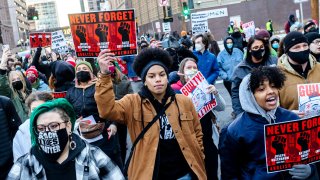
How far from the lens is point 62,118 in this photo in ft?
9.83

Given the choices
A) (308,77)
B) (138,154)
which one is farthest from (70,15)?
(308,77)

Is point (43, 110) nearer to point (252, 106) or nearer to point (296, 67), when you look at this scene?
point (252, 106)

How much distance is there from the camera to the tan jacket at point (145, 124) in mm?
3656

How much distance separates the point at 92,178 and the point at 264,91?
54.5 inches

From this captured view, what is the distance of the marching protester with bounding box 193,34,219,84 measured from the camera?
789 cm

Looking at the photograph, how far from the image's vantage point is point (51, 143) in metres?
2.86

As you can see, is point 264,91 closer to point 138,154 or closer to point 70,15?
point 138,154

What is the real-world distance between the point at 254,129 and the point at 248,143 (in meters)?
0.11

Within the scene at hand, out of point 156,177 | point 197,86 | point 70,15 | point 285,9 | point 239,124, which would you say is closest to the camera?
point 239,124

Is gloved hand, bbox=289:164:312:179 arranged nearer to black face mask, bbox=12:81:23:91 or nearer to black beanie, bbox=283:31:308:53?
black beanie, bbox=283:31:308:53

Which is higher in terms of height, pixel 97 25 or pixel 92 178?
pixel 97 25

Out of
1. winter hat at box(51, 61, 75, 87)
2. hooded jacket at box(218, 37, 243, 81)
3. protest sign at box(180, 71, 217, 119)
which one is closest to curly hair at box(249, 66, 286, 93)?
protest sign at box(180, 71, 217, 119)

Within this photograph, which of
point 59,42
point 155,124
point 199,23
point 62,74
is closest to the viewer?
point 155,124

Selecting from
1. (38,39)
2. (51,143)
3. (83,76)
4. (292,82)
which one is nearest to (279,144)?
(51,143)
